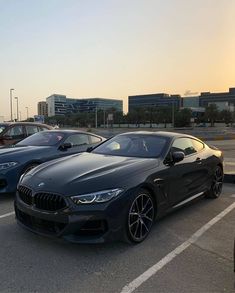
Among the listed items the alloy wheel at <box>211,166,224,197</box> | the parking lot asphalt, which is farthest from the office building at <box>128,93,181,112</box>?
the parking lot asphalt

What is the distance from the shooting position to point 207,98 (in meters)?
159

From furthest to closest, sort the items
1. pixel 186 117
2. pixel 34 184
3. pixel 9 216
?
pixel 186 117, pixel 9 216, pixel 34 184

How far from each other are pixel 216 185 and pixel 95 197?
3.73 meters

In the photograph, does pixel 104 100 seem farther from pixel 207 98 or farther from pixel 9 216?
pixel 9 216

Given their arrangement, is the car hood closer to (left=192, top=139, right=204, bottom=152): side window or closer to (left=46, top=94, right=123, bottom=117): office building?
(left=192, top=139, right=204, bottom=152): side window

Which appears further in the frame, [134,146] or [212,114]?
[212,114]

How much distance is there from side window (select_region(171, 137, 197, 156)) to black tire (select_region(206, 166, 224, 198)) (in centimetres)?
90

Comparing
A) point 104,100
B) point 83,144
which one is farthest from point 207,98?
point 83,144

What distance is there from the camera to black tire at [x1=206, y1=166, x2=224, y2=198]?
23.8ft

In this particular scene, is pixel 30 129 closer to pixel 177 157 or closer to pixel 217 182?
pixel 217 182

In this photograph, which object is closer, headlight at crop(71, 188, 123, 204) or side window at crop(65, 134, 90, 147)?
headlight at crop(71, 188, 123, 204)

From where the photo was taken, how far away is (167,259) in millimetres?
4383

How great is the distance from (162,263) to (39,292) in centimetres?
143

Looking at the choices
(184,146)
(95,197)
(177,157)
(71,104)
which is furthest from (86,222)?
(71,104)
